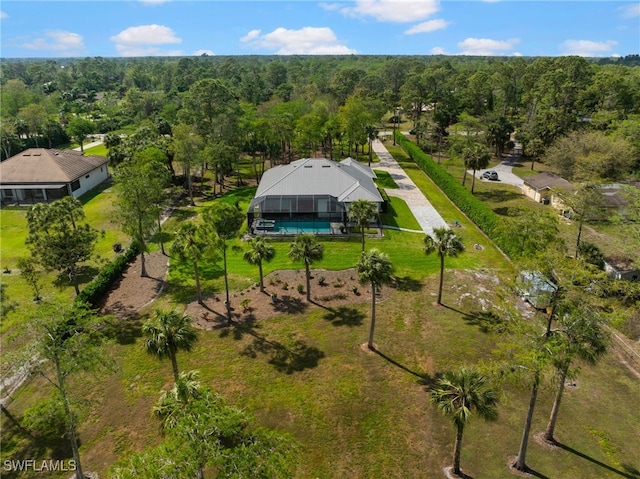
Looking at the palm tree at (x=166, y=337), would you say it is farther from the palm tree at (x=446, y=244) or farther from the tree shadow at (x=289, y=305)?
the palm tree at (x=446, y=244)

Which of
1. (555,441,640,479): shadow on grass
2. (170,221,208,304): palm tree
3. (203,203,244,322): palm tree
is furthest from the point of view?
(203,203,244,322): palm tree

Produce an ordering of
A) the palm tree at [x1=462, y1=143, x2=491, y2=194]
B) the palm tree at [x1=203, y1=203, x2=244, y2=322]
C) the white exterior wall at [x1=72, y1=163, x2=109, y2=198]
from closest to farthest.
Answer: the palm tree at [x1=203, y1=203, x2=244, y2=322]
the palm tree at [x1=462, y1=143, x2=491, y2=194]
the white exterior wall at [x1=72, y1=163, x2=109, y2=198]

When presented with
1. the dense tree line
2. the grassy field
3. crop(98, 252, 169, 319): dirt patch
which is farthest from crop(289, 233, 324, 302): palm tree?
the dense tree line

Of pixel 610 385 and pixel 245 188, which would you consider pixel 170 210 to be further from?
pixel 610 385

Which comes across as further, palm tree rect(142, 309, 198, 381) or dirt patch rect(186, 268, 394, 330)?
dirt patch rect(186, 268, 394, 330)

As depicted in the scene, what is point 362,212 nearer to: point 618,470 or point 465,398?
point 465,398

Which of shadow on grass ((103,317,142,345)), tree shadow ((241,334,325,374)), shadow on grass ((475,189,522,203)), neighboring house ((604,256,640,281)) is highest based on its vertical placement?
shadow on grass ((475,189,522,203))

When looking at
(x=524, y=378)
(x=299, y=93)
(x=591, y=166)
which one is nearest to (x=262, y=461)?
(x=524, y=378)

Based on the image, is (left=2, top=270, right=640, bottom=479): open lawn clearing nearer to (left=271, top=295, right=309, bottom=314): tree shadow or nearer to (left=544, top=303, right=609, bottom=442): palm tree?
(left=271, top=295, right=309, bottom=314): tree shadow
